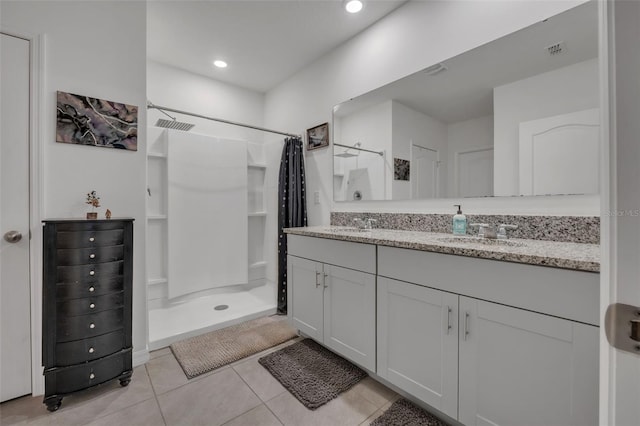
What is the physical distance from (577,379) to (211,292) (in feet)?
10.2

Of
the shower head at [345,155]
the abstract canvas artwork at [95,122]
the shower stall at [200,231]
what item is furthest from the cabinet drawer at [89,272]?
the shower head at [345,155]

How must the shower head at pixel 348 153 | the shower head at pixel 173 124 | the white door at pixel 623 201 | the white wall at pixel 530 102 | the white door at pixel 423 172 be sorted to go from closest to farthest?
the white door at pixel 623 201, the white wall at pixel 530 102, the white door at pixel 423 172, the shower head at pixel 348 153, the shower head at pixel 173 124

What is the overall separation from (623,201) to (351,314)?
145 centimetres

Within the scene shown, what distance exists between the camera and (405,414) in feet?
4.69

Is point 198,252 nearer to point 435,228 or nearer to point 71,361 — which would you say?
point 71,361

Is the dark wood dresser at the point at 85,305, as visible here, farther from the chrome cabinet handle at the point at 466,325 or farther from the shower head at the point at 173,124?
the chrome cabinet handle at the point at 466,325

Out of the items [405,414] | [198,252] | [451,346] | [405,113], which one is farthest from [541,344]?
[198,252]

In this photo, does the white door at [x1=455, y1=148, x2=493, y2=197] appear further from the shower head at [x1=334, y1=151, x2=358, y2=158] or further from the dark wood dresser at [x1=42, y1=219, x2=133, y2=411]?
the dark wood dresser at [x1=42, y1=219, x2=133, y2=411]

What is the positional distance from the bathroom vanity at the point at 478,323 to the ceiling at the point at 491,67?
3.11ft

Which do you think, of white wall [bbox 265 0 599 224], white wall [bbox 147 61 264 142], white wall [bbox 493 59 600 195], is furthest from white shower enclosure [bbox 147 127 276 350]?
white wall [bbox 493 59 600 195]

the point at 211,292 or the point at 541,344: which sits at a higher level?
the point at 541,344

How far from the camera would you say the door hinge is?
17.0 inches

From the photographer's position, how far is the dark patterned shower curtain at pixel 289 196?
280 centimetres

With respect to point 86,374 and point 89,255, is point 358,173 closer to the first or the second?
point 89,255
